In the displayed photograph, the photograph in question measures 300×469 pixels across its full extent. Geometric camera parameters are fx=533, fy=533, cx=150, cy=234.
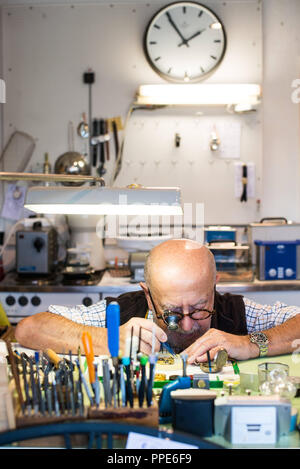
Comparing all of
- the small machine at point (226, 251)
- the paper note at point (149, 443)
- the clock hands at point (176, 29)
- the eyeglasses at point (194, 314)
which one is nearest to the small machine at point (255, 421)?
the paper note at point (149, 443)

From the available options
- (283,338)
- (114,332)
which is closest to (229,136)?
(283,338)

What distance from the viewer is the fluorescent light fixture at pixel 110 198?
1636 mm

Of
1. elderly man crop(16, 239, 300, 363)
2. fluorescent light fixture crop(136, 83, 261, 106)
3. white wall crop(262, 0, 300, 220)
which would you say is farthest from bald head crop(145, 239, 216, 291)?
fluorescent light fixture crop(136, 83, 261, 106)

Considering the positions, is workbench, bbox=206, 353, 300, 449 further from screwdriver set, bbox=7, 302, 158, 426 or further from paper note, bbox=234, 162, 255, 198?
paper note, bbox=234, 162, 255, 198

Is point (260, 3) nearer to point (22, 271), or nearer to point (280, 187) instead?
point (280, 187)

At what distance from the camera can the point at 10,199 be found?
4.59 m

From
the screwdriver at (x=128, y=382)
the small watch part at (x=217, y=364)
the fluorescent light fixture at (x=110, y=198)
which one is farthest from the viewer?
the small watch part at (x=217, y=364)

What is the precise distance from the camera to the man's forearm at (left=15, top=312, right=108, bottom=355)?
78.3 inches

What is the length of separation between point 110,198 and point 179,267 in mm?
530

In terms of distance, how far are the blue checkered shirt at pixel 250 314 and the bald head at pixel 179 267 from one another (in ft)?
0.96

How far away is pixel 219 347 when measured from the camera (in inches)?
74.4

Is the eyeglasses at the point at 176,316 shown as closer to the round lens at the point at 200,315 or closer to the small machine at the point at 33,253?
the round lens at the point at 200,315

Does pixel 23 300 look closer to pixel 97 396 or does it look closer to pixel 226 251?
pixel 226 251

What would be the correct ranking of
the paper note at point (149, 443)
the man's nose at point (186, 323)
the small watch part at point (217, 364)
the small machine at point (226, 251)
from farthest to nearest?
the small machine at point (226, 251) → the man's nose at point (186, 323) → the small watch part at point (217, 364) → the paper note at point (149, 443)
